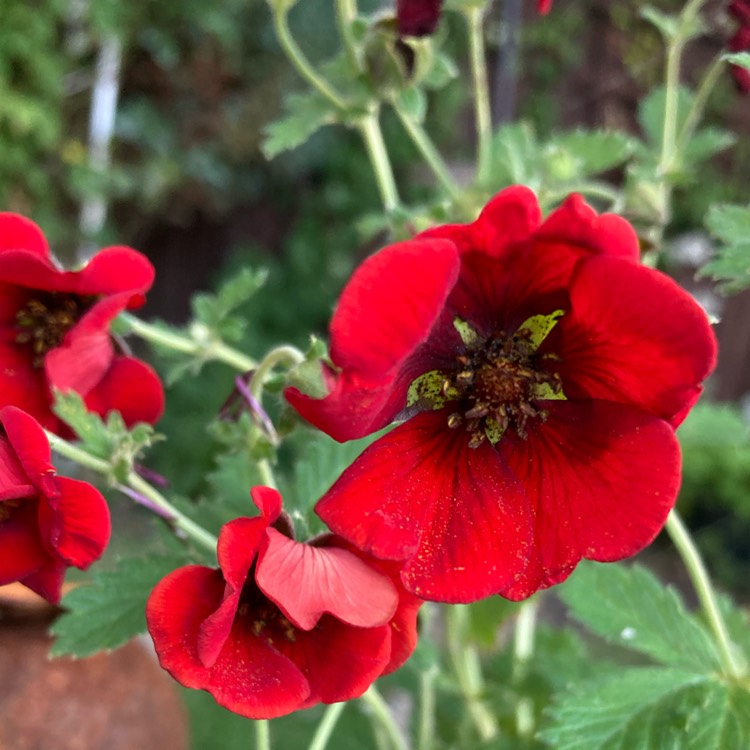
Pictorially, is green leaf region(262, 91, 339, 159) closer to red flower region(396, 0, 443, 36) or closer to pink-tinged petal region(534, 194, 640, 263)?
red flower region(396, 0, 443, 36)

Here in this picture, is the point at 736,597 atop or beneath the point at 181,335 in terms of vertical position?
beneath

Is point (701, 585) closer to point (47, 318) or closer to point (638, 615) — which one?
point (638, 615)

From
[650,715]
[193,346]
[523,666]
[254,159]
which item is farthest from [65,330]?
[254,159]

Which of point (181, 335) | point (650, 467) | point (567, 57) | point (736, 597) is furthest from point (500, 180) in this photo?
point (736, 597)

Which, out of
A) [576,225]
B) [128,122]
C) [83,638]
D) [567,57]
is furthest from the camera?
[567,57]

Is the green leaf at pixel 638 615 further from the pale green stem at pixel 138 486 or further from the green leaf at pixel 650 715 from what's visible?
the pale green stem at pixel 138 486

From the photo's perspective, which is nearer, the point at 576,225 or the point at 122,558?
the point at 576,225

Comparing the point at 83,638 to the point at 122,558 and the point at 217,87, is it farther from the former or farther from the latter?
the point at 217,87
